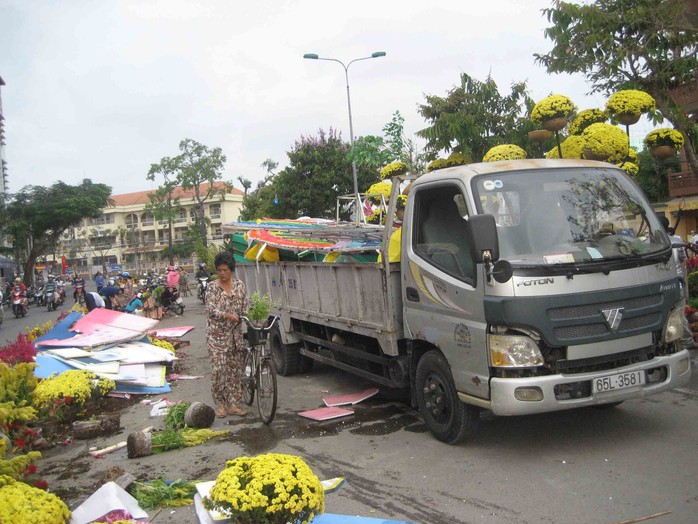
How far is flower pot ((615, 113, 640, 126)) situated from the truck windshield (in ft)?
8.35

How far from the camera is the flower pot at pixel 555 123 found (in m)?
7.65

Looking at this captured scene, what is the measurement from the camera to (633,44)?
849 centimetres

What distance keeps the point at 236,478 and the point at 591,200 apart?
3.49 metres

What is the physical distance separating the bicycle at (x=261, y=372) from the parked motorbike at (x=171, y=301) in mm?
Answer: 14387

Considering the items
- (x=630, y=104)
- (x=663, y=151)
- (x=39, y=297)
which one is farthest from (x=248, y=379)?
(x=39, y=297)

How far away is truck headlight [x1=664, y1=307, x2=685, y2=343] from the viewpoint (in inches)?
195

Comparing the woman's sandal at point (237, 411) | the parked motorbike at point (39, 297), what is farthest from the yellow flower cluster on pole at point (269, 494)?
the parked motorbike at point (39, 297)

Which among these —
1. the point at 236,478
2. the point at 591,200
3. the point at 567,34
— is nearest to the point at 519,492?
the point at 236,478

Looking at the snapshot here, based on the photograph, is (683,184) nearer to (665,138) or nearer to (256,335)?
(665,138)

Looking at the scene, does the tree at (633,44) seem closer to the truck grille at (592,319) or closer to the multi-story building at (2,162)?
the truck grille at (592,319)

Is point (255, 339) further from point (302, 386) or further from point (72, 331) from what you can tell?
point (72, 331)

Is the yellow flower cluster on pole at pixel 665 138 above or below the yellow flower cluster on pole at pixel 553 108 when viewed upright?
below

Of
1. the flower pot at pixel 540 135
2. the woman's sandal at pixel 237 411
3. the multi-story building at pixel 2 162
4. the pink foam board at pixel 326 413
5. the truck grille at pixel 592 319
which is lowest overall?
the pink foam board at pixel 326 413

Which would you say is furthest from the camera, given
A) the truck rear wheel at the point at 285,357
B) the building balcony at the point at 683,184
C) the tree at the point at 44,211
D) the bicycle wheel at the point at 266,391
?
the tree at the point at 44,211
